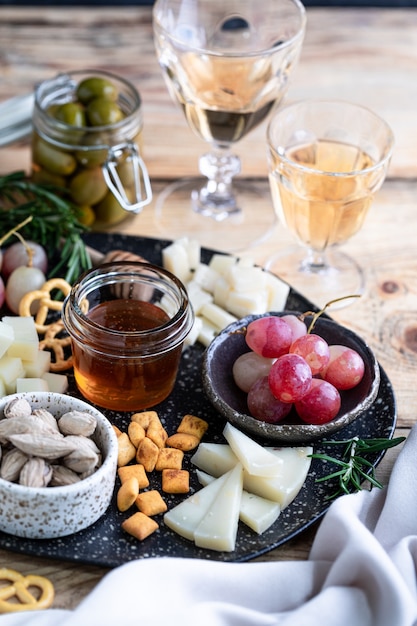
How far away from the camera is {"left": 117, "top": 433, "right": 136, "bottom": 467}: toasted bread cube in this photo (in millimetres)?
1275

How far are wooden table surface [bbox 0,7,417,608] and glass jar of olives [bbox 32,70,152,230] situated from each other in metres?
0.10

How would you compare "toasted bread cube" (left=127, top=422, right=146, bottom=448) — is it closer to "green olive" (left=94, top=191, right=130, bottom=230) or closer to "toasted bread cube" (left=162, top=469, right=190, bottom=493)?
"toasted bread cube" (left=162, top=469, right=190, bottom=493)

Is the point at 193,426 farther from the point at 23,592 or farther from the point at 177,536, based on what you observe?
the point at 23,592

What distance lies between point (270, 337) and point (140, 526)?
0.32 metres

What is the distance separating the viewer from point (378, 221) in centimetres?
185

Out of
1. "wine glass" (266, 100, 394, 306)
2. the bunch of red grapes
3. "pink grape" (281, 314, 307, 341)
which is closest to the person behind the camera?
the bunch of red grapes

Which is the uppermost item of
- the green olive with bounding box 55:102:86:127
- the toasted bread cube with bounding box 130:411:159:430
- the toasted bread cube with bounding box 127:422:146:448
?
the green olive with bounding box 55:102:86:127

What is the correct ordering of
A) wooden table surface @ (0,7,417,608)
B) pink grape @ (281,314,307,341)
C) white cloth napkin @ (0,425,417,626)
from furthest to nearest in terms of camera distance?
wooden table surface @ (0,7,417,608), pink grape @ (281,314,307,341), white cloth napkin @ (0,425,417,626)

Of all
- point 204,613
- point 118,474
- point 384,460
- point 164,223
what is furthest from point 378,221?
point 204,613

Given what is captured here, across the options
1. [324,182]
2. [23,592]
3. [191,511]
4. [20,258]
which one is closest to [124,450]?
[191,511]

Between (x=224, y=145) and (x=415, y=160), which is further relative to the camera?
(x=415, y=160)

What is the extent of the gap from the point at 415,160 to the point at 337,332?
0.72m

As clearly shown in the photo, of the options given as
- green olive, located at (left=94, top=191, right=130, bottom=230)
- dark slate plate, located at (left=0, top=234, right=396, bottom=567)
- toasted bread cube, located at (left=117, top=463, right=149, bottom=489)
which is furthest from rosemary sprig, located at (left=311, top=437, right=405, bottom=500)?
green olive, located at (left=94, top=191, right=130, bottom=230)

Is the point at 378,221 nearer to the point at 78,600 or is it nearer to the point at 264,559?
the point at 264,559
